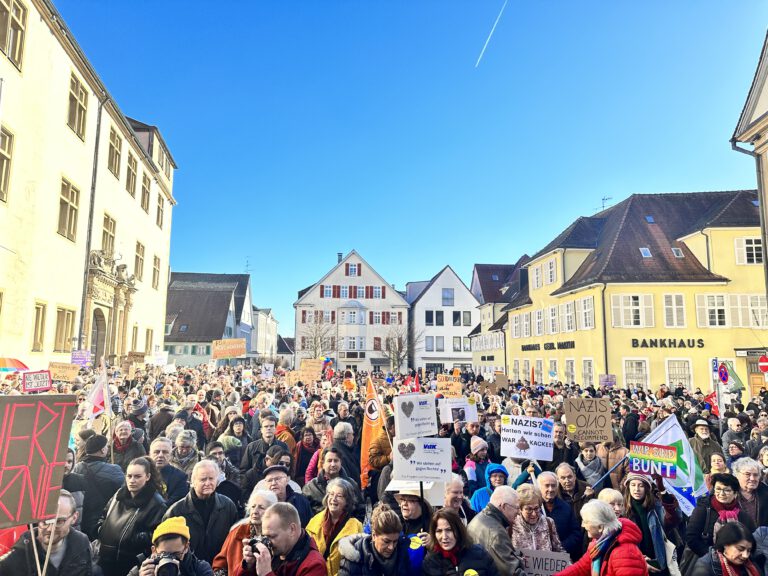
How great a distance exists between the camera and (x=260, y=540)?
11.1 feet

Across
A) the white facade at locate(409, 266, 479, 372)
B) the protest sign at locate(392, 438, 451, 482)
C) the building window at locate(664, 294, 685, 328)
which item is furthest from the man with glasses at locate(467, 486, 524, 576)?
the white facade at locate(409, 266, 479, 372)

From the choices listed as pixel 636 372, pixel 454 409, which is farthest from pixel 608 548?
pixel 636 372

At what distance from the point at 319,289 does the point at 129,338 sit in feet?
104

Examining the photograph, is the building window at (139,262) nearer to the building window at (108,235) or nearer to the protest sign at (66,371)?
the building window at (108,235)

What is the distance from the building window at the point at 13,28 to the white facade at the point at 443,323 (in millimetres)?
46834

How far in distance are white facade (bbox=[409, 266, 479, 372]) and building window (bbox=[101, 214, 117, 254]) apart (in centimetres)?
3848

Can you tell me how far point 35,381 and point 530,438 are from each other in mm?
9443

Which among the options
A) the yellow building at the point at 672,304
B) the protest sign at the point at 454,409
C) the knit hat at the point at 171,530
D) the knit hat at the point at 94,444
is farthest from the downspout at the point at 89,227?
the yellow building at the point at 672,304

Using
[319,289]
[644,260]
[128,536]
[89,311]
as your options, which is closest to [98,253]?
[89,311]

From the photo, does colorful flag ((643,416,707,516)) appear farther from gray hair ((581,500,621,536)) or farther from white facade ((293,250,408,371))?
white facade ((293,250,408,371))

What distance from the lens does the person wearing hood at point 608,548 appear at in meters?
3.98

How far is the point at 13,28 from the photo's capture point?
16.7 m

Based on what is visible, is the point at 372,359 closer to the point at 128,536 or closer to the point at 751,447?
the point at 751,447

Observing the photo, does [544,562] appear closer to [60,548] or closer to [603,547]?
[603,547]
